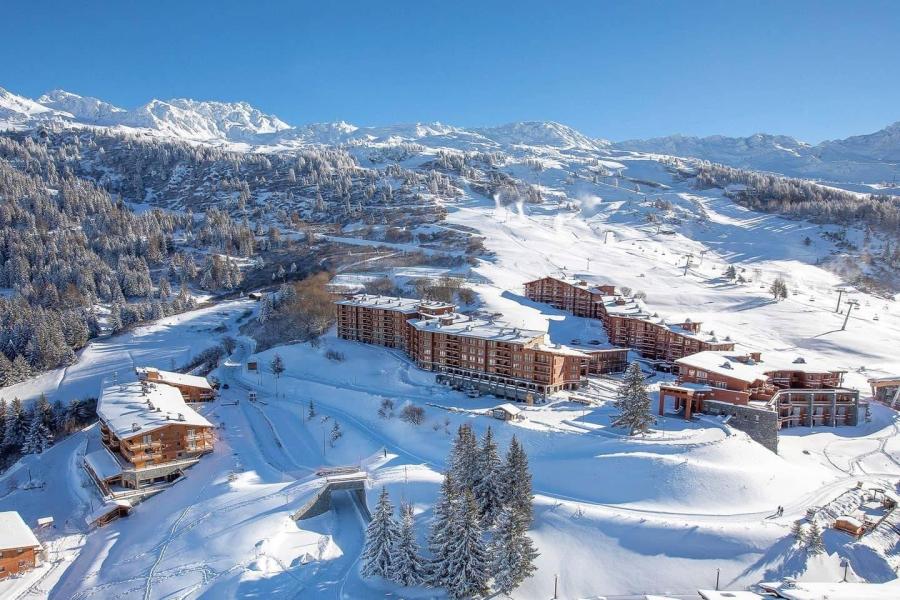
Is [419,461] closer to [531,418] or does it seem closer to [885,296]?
[531,418]

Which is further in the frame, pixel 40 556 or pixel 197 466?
pixel 197 466

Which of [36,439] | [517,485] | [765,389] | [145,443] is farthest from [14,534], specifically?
[765,389]

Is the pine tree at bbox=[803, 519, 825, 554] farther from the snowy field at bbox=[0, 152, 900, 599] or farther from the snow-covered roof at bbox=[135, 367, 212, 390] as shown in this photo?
the snow-covered roof at bbox=[135, 367, 212, 390]

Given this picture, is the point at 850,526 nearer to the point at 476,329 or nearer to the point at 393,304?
the point at 476,329

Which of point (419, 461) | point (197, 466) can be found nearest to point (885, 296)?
point (419, 461)

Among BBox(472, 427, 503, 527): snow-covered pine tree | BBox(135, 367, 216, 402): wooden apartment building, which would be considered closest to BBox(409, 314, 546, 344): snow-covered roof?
BBox(472, 427, 503, 527): snow-covered pine tree

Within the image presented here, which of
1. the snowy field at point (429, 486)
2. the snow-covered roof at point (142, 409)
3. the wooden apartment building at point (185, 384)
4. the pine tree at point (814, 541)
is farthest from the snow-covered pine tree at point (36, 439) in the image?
the pine tree at point (814, 541)
